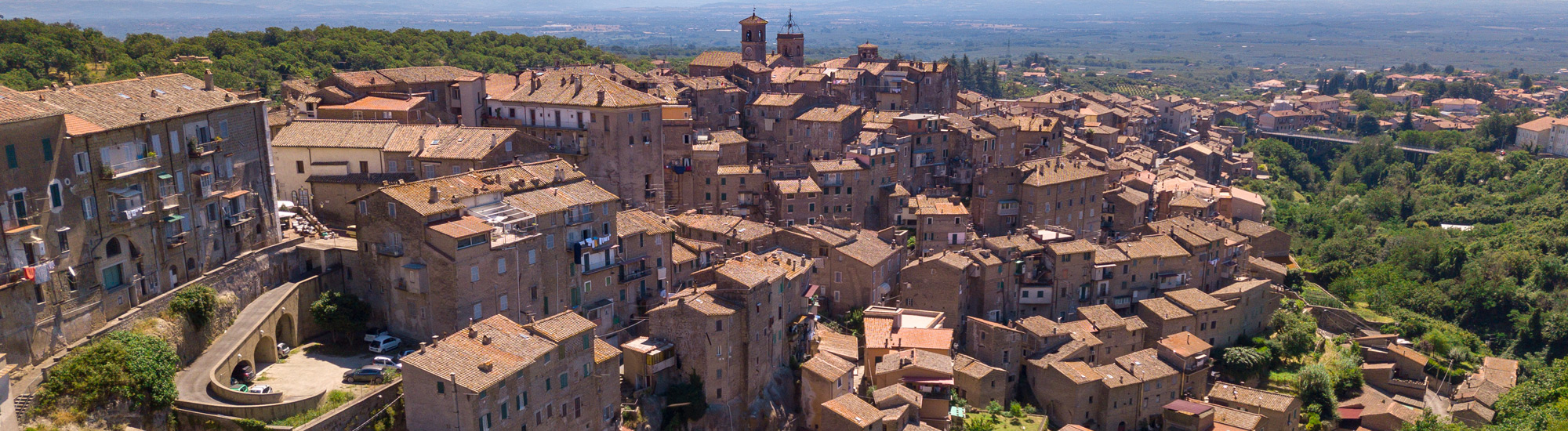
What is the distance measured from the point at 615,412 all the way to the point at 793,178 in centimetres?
2257

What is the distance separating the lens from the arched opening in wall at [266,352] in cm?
3650

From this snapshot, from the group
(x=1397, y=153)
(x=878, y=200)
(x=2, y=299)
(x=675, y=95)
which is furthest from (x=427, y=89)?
(x=1397, y=153)

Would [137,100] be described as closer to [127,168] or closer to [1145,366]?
[127,168]

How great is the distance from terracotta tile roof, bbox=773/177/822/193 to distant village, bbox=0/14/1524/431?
0.22 metres

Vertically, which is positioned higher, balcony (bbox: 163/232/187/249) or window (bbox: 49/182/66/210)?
window (bbox: 49/182/66/210)

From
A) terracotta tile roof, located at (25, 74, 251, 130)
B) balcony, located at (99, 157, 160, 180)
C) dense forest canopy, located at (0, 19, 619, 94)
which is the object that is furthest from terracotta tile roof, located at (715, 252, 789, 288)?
dense forest canopy, located at (0, 19, 619, 94)

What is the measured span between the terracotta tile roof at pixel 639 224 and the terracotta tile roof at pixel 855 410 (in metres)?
8.92

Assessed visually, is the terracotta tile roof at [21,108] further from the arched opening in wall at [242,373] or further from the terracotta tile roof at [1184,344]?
the terracotta tile roof at [1184,344]

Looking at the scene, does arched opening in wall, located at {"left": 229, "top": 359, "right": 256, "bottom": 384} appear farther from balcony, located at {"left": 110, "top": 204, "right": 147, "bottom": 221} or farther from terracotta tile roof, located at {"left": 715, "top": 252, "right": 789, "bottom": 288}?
terracotta tile roof, located at {"left": 715, "top": 252, "right": 789, "bottom": 288}

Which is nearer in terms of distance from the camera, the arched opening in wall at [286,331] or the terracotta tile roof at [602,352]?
the terracotta tile roof at [602,352]

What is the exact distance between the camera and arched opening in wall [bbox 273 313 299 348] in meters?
37.9

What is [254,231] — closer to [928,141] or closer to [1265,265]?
[928,141]

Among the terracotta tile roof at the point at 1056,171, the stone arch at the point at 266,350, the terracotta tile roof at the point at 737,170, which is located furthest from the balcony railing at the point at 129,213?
the terracotta tile roof at the point at 1056,171

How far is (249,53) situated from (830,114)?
4256 cm
